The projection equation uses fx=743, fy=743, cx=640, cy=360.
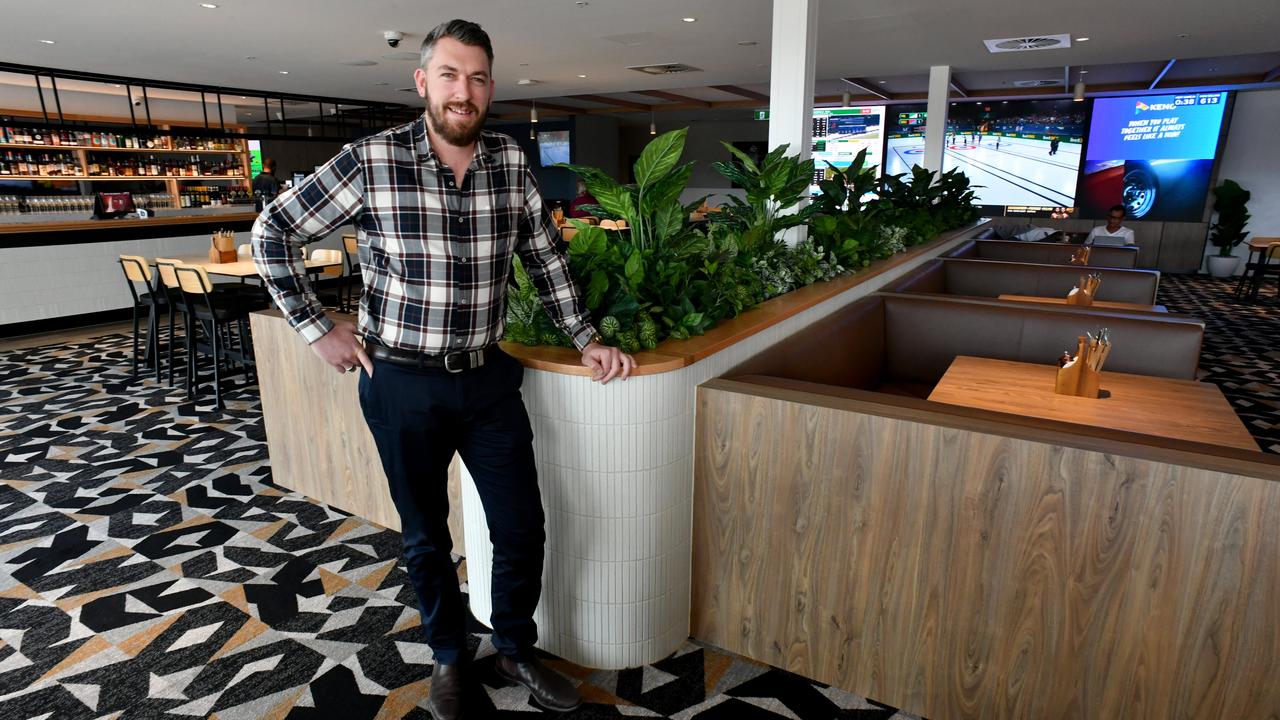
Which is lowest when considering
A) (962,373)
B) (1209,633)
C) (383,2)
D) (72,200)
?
(1209,633)

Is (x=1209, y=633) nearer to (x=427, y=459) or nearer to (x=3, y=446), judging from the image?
(x=427, y=459)

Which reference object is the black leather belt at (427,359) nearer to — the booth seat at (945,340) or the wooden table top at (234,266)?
the booth seat at (945,340)

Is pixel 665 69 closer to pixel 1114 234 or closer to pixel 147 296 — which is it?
pixel 1114 234

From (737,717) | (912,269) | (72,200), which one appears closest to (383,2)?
(912,269)

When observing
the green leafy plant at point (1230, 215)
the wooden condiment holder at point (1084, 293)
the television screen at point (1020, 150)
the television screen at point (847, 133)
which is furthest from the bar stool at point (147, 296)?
the green leafy plant at point (1230, 215)

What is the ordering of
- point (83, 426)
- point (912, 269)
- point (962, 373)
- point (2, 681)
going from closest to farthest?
1. point (2, 681)
2. point (962, 373)
3. point (83, 426)
4. point (912, 269)

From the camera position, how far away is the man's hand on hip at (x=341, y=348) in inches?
78.0

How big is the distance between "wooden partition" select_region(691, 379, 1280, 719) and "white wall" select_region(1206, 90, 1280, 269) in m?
13.8

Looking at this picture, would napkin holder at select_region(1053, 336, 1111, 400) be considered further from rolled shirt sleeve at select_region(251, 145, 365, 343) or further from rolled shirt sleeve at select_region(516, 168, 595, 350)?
rolled shirt sleeve at select_region(251, 145, 365, 343)

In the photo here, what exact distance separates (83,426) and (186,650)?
3187mm

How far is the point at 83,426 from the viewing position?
4.86m

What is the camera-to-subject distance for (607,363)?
2.12 metres

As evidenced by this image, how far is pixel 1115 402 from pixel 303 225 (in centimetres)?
279

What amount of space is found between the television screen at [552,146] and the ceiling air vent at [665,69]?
24.4 ft
